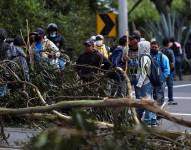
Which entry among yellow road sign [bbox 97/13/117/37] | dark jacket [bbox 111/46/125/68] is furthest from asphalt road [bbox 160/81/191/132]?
yellow road sign [bbox 97/13/117/37]

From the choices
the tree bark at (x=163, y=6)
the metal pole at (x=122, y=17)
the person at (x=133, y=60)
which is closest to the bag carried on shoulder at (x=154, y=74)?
the person at (x=133, y=60)

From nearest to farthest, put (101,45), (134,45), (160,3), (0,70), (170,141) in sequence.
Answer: (170,141)
(0,70)
(134,45)
(101,45)
(160,3)

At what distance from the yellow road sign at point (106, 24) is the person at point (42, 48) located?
190 inches

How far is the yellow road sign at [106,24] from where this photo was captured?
63.7 ft

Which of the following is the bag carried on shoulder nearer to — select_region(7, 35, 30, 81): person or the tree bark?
select_region(7, 35, 30, 81): person

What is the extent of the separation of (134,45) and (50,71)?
1839 millimetres

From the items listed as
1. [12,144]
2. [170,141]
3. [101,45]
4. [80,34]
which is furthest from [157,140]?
[80,34]

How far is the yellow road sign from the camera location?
19422mm

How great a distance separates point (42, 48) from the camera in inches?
551

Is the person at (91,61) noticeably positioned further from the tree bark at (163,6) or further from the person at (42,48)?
the tree bark at (163,6)

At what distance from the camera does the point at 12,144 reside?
959 cm

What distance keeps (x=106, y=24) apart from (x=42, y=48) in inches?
225

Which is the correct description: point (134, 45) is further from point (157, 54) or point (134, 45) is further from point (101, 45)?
point (101, 45)

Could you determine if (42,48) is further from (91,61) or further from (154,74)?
(154,74)
